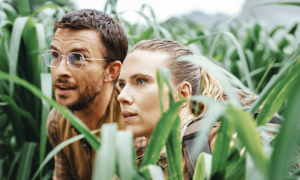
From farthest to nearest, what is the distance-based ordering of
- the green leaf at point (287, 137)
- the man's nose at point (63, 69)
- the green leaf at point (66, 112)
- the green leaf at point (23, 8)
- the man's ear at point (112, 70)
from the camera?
1. the green leaf at point (23, 8)
2. the man's ear at point (112, 70)
3. the man's nose at point (63, 69)
4. the green leaf at point (66, 112)
5. the green leaf at point (287, 137)

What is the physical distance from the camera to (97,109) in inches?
43.8

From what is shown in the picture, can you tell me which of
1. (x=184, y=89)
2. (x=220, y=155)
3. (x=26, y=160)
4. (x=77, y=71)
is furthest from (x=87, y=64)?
(x=220, y=155)

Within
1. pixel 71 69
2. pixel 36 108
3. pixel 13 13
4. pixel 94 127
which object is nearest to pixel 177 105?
pixel 71 69

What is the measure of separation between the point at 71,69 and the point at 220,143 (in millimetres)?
635

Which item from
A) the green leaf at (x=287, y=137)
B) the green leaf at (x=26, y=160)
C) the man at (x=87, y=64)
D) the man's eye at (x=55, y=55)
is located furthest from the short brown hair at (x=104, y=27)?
the green leaf at (x=287, y=137)

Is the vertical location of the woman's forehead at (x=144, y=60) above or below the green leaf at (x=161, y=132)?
above

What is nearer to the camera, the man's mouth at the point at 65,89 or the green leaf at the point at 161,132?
the green leaf at the point at 161,132

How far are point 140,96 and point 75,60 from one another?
0.31 meters

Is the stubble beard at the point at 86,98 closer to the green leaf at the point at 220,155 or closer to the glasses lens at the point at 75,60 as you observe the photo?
the glasses lens at the point at 75,60

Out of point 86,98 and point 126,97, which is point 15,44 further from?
point 126,97

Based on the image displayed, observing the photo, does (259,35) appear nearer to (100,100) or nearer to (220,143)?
(100,100)

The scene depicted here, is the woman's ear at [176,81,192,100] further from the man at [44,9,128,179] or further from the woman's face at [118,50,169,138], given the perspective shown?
the man at [44,9,128,179]

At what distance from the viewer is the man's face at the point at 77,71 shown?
98 centimetres

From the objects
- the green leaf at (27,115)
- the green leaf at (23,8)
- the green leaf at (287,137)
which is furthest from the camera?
the green leaf at (23,8)
